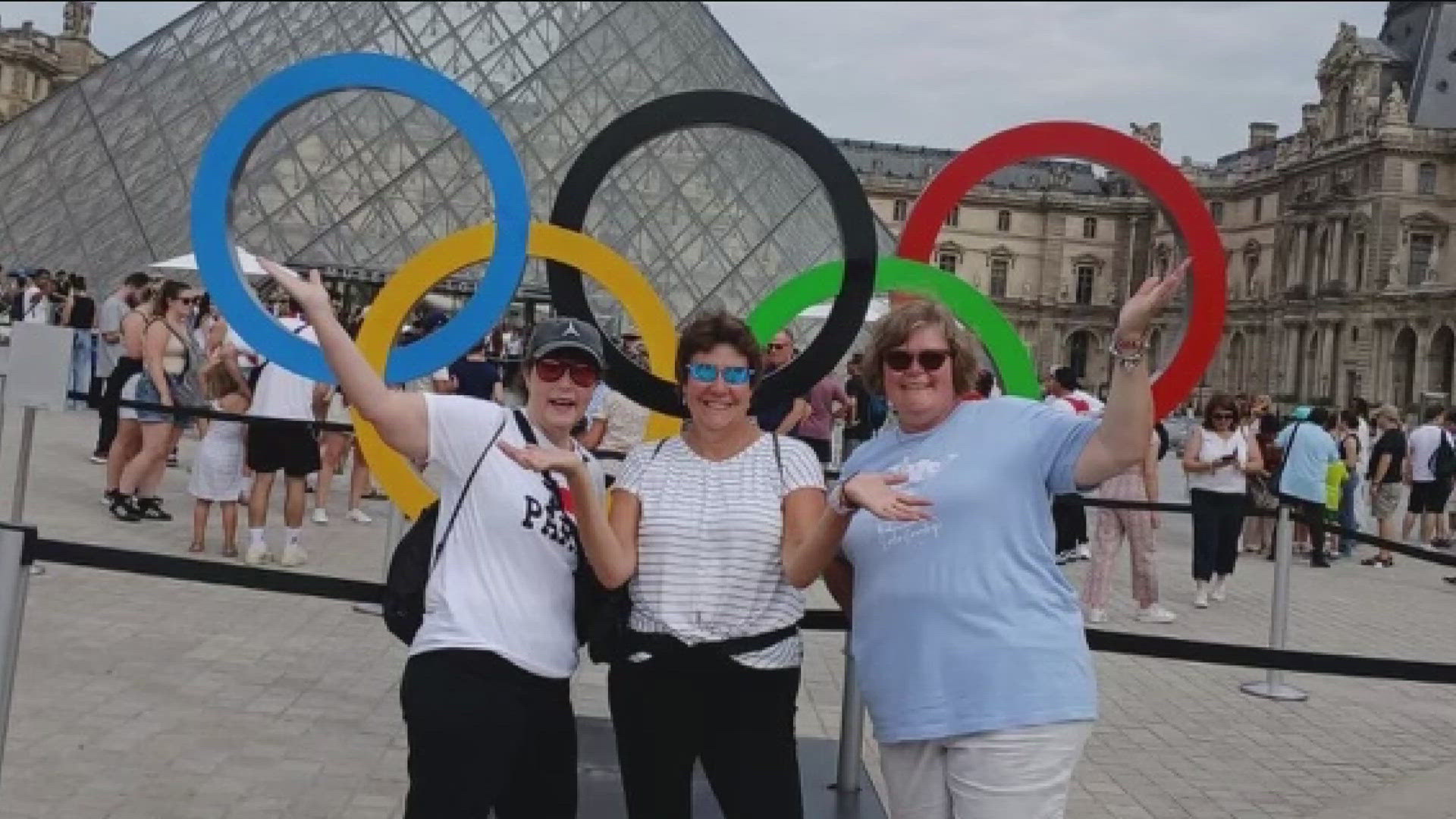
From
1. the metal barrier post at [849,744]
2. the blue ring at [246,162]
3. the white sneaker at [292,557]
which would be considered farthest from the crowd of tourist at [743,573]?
the white sneaker at [292,557]

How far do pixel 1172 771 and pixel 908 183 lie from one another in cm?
8433

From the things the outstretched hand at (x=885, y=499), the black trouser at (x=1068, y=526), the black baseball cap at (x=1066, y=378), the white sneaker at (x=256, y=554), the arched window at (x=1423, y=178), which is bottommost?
the white sneaker at (x=256, y=554)

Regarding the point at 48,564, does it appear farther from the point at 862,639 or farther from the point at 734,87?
the point at 734,87

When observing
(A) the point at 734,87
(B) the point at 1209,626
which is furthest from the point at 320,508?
(A) the point at 734,87

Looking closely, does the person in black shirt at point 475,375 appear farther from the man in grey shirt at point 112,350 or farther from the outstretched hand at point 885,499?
the outstretched hand at point 885,499

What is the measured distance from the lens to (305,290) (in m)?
3.03

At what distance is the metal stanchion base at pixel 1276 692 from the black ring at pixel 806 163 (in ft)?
12.7

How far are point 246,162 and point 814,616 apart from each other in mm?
2352

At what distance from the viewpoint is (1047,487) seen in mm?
2811

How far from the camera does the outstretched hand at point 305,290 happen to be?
298 cm

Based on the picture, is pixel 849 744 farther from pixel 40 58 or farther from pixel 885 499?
pixel 40 58

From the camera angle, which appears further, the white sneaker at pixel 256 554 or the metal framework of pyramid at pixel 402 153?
the metal framework of pyramid at pixel 402 153

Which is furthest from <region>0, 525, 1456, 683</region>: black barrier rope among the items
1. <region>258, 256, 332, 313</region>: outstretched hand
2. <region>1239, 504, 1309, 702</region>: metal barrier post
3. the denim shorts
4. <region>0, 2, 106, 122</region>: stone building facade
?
<region>0, 2, 106, 122</region>: stone building facade

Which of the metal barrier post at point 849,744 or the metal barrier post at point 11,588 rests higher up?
the metal barrier post at point 11,588
